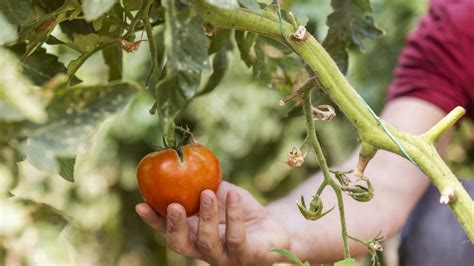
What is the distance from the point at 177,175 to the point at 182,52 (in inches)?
9.2

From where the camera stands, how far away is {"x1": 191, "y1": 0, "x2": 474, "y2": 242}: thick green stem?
0.70 metres

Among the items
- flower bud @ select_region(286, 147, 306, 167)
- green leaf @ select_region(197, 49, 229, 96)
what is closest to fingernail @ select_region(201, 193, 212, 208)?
flower bud @ select_region(286, 147, 306, 167)

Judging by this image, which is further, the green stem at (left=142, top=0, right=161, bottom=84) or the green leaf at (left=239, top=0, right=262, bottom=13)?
the green stem at (left=142, top=0, right=161, bottom=84)

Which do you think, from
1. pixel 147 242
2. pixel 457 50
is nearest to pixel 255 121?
pixel 147 242

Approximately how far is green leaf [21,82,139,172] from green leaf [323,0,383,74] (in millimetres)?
457

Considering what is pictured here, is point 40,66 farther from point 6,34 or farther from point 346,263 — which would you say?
point 346,263

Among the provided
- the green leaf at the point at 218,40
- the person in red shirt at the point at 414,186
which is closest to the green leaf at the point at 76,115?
the green leaf at the point at 218,40

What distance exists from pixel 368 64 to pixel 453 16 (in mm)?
975

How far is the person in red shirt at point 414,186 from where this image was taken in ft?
4.29

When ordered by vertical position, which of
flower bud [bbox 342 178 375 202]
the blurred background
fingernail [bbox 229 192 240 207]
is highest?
flower bud [bbox 342 178 375 202]

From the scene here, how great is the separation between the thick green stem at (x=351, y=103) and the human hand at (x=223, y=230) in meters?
0.20

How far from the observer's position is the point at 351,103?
734 mm

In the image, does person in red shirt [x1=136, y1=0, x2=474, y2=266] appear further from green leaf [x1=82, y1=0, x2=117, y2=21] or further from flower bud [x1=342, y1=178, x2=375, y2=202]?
green leaf [x1=82, y1=0, x2=117, y2=21]

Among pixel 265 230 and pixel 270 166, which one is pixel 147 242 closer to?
pixel 270 166
